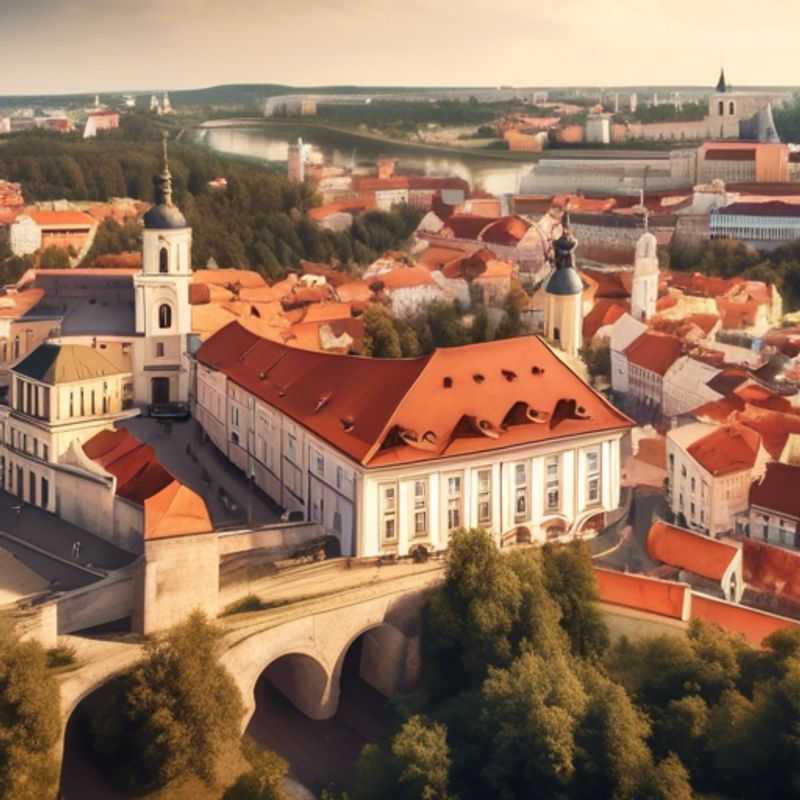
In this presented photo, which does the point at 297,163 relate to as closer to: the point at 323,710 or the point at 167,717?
the point at 323,710

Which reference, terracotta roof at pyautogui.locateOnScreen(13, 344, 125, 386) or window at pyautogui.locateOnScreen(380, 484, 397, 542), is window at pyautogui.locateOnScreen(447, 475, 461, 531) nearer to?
window at pyautogui.locateOnScreen(380, 484, 397, 542)

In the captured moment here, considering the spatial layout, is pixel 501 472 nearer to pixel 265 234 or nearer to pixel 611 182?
pixel 265 234

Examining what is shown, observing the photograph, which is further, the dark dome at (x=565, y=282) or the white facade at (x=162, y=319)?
the white facade at (x=162, y=319)

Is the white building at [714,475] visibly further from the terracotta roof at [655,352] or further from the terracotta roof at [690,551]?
the terracotta roof at [655,352]

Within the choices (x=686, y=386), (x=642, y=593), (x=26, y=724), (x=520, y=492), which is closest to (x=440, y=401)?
(x=520, y=492)

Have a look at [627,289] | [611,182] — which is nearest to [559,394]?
[627,289]

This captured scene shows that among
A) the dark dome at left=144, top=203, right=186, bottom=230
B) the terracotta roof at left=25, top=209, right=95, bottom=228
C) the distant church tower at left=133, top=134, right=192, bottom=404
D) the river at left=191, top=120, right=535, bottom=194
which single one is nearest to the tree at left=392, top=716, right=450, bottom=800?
the distant church tower at left=133, top=134, right=192, bottom=404

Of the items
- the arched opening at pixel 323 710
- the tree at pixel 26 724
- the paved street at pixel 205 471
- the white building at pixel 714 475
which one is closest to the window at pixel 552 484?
the arched opening at pixel 323 710
